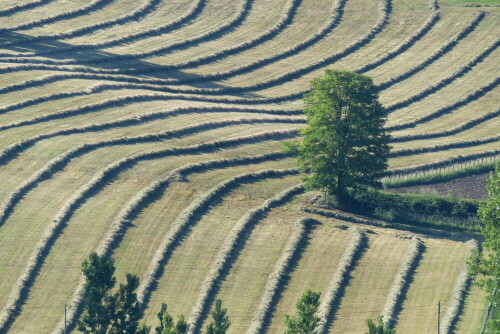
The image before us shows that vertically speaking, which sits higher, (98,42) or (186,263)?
(98,42)

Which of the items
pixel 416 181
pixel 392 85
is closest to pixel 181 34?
pixel 392 85

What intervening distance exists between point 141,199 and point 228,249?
946 cm

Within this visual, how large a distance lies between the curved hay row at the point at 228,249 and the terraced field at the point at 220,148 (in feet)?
0.48

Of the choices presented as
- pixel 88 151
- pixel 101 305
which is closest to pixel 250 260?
pixel 101 305

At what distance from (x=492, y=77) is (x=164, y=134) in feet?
136

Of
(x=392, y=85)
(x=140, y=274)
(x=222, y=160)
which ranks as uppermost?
(x=392, y=85)

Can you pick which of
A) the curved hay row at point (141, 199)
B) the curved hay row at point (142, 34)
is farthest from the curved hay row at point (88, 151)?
the curved hay row at point (142, 34)

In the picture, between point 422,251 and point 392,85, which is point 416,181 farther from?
point 392,85

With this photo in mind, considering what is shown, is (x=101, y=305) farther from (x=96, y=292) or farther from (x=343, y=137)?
(x=343, y=137)

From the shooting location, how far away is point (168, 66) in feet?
348

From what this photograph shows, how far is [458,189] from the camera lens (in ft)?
259

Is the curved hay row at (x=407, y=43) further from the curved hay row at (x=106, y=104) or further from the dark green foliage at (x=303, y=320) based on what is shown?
the dark green foliage at (x=303, y=320)

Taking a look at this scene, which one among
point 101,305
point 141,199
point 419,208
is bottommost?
point 101,305

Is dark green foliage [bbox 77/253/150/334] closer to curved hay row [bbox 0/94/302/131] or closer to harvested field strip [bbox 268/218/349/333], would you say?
harvested field strip [bbox 268/218/349/333]
